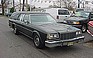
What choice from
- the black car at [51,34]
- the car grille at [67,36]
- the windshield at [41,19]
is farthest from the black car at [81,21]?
the car grille at [67,36]

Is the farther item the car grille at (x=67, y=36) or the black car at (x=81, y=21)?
the black car at (x=81, y=21)

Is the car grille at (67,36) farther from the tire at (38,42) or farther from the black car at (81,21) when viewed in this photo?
the black car at (81,21)

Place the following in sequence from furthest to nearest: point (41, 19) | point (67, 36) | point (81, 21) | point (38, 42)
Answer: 1. point (81, 21)
2. point (41, 19)
3. point (38, 42)
4. point (67, 36)

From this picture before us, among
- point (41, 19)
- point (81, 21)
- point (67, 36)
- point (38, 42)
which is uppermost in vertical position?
point (41, 19)

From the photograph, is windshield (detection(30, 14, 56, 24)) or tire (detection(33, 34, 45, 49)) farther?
windshield (detection(30, 14, 56, 24))

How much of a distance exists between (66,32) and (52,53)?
1004 millimetres

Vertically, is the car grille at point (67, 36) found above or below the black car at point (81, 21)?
below

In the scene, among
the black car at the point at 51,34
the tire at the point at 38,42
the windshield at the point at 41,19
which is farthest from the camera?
the windshield at the point at 41,19

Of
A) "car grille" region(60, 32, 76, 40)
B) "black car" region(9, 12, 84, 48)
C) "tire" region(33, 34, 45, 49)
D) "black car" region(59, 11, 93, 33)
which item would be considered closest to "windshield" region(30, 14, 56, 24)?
"black car" region(9, 12, 84, 48)

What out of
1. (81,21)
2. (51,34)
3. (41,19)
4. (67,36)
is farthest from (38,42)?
(81,21)

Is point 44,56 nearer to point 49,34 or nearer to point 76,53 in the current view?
point 49,34

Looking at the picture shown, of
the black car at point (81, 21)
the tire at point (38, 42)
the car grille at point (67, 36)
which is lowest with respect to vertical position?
the tire at point (38, 42)

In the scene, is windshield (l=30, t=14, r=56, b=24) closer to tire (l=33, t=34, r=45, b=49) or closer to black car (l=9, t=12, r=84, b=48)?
black car (l=9, t=12, r=84, b=48)

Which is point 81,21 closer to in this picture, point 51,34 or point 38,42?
point 38,42
